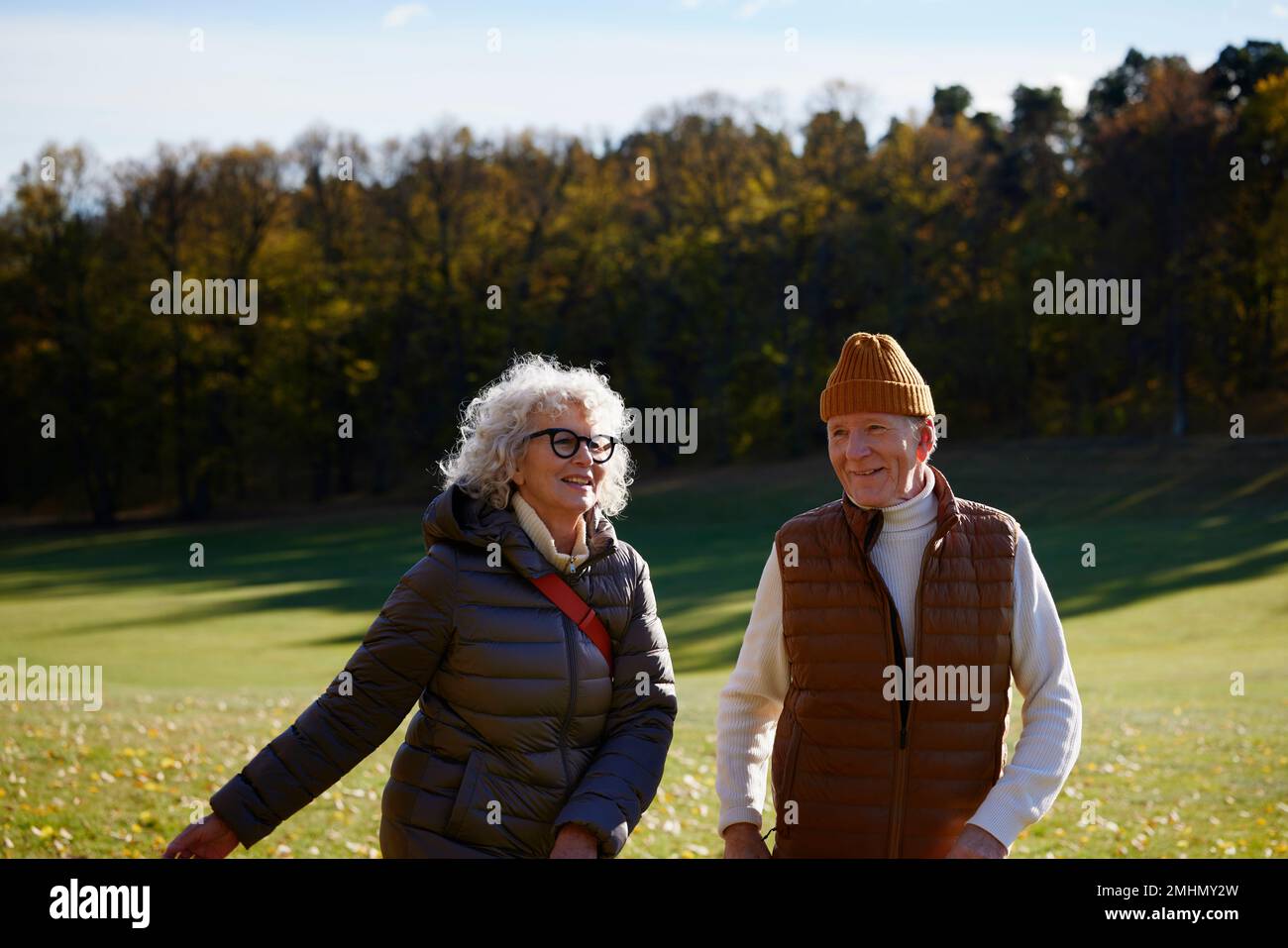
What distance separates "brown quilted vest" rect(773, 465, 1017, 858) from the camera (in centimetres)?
363

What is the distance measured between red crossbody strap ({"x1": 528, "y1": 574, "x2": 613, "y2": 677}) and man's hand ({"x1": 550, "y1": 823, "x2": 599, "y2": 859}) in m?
0.49

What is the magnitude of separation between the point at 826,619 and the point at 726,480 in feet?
144

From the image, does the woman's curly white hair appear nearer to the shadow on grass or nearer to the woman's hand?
the woman's hand

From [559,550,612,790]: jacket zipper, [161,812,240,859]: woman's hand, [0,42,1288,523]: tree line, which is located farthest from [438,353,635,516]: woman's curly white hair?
[0,42,1288,523]: tree line

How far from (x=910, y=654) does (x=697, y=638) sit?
18206mm

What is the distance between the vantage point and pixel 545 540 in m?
3.89

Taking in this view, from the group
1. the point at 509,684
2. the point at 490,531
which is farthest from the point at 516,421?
the point at 509,684

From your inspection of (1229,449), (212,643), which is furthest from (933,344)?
(212,643)

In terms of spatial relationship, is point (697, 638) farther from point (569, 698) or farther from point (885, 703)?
point (885, 703)

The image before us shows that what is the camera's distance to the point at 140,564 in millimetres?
37094

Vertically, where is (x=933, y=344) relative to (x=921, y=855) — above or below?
above

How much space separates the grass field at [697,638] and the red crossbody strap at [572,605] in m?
4.19
